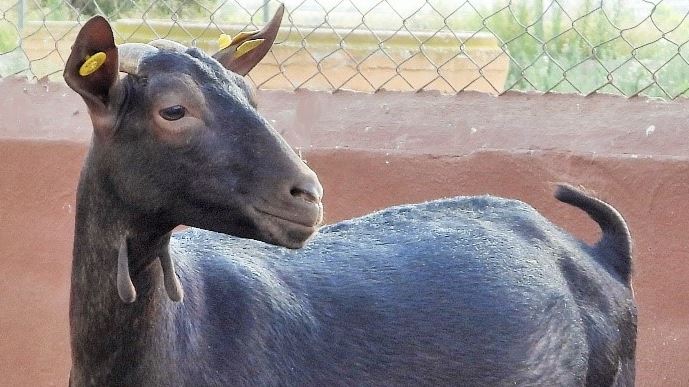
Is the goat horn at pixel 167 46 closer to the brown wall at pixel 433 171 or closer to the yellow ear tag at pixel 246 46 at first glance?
the yellow ear tag at pixel 246 46

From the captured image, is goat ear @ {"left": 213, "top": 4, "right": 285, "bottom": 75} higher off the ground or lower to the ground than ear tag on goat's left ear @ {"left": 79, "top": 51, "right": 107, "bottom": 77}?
higher

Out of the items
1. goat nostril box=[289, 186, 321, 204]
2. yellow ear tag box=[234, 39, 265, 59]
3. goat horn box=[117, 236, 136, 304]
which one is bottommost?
goat horn box=[117, 236, 136, 304]

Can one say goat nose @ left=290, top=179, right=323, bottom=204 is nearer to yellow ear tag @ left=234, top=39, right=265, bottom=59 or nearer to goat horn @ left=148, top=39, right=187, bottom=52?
goat horn @ left=148, top=39, right=187, bottom=52

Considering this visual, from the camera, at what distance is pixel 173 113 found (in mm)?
2701

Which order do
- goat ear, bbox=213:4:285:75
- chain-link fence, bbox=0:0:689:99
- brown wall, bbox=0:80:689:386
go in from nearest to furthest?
goat ear, bbox=213:4:285:75
brown wall, bbox=0:80:689:386
chain-link fence, bbox=0:0:689:99

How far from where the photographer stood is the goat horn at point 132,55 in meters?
2.76

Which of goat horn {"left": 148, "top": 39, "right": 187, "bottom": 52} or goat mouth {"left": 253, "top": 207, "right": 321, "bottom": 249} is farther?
goat horn {"left": 148, "top": 39, "right": 187, "bottom": 52}

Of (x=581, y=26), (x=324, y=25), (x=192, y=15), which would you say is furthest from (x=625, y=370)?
(x=192, y=15)

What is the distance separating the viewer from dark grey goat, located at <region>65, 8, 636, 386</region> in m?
2.70

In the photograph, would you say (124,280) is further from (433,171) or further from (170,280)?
(433,171)

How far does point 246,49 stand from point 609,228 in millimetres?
1575

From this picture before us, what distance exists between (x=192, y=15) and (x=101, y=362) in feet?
17.6

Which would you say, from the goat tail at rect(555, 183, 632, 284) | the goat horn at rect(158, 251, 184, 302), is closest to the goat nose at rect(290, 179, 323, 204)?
the goat horn at rect(158, 251, 184, 302)

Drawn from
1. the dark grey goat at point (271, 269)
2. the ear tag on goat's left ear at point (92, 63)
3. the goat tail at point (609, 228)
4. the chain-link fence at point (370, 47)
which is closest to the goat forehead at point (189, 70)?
the dark grey goat at point (271, 269)
